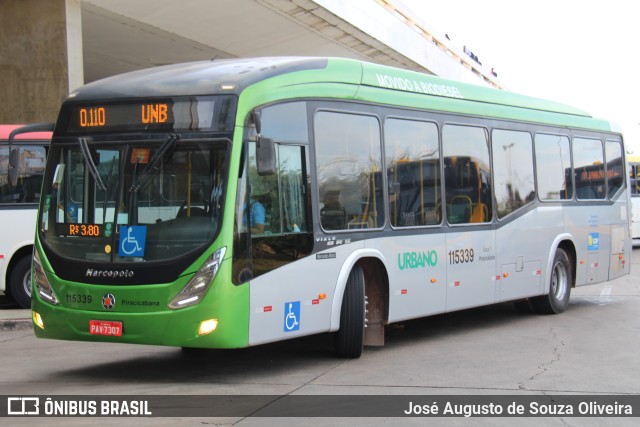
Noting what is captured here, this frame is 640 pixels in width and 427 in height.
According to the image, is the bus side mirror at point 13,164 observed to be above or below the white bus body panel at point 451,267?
above

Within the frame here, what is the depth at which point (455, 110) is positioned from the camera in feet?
39.7

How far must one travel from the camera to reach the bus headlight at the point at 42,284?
349 inches

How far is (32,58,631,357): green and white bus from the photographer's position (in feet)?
27.6

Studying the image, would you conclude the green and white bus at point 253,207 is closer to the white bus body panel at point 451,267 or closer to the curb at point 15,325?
the white bus body panel at point 451,267

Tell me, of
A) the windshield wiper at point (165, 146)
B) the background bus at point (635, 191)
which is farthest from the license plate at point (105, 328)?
the background bus at point (635, 191)

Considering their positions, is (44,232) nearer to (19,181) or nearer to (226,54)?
(19,181)

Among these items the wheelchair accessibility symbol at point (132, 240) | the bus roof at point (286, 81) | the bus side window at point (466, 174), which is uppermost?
the bus roof at point (286, 81)

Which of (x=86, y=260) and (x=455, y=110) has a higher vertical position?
(x=455, y=110)

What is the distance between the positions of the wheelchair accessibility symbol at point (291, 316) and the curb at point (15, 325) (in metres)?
6.23

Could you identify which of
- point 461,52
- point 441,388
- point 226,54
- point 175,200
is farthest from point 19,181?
point 461,52

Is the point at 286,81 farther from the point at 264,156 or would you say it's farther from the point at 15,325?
the point at 15,325

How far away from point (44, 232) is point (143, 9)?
1291cm

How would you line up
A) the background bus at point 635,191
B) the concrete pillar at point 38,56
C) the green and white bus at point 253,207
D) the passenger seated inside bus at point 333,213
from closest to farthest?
1. the green and white bus at point 253,207
2. the passenger seated inside bus at point 333,213
3. the concrete pillar at point 38,56
4. the background bus at point 635,191

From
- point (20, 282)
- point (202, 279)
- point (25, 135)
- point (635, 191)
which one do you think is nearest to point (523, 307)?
point (202, 279)
